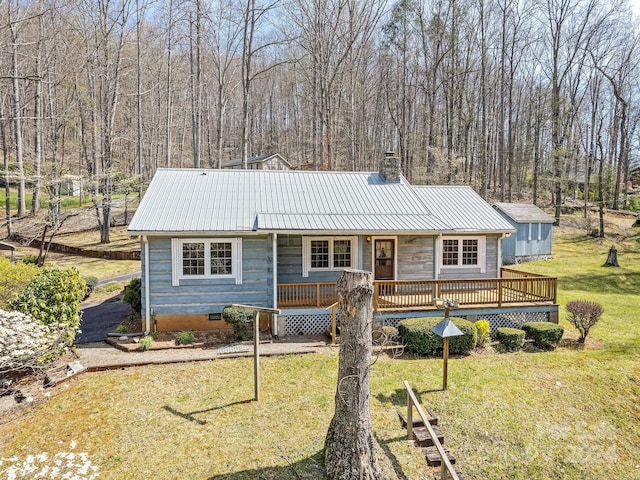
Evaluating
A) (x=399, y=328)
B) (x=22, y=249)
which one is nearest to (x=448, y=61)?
(x=399, y=328)

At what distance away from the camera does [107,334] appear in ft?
39.1

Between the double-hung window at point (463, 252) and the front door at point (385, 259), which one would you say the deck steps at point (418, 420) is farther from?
the double-hung window at point (463, 252)

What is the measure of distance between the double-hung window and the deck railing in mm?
1220

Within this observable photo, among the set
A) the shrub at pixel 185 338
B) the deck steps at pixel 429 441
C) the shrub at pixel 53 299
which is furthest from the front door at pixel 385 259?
the shrub at pixel 53 299

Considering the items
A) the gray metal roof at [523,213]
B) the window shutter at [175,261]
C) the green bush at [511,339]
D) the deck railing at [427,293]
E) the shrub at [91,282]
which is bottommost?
the green bush at [511,339]

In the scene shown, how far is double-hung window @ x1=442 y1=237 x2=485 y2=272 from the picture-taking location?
14.6 meters

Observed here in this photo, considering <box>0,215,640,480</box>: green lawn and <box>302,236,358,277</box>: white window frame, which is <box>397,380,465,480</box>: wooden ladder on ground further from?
<box>302,236,358,277</box>: white window frame

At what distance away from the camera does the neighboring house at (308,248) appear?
11781mm

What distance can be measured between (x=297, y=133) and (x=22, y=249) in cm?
3146

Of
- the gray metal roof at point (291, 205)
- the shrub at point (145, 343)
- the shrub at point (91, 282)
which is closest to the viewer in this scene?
the shrub at point (145, 343)

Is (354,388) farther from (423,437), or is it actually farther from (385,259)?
(385,259)

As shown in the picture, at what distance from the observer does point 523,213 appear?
82.3 ft

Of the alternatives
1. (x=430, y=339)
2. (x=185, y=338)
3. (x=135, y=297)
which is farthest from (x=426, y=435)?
(x=135, y=297)

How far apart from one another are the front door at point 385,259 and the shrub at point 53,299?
923 centimetres
